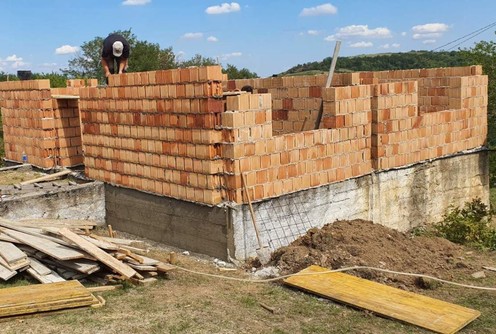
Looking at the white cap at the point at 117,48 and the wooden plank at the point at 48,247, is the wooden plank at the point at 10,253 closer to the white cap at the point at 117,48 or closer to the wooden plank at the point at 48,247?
the wooden plank at the point at 48,247

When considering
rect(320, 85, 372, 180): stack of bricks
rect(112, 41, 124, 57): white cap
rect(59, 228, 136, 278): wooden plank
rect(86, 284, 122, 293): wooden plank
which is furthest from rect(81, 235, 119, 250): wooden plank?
rect(112, 41, 124, 57): white cap

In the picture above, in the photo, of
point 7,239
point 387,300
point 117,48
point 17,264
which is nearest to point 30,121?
point 117,48

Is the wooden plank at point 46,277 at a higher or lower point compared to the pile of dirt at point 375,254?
higher

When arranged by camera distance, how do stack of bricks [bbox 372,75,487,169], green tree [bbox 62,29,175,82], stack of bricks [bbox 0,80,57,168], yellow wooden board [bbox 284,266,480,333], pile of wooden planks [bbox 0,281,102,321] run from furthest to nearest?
green tree [bbox 62,29,175,82], stack of bricks [bbox 0,80,57,168], stack of bricks [bbox 372,75,487,169], pile of wooden planks [bbox 0,281,102,321], yellow wooden board [bbox 284,266,480,333]

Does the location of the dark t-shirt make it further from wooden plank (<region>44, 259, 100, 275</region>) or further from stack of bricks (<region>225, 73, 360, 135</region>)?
wooden plank (<region>44, 259, 100, 275</region>)

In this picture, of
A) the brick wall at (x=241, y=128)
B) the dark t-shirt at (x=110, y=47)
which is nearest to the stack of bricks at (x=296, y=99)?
the brick wall at (x=241, y=128)

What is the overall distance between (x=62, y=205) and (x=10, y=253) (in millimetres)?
2974

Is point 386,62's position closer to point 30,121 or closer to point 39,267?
point 30,121

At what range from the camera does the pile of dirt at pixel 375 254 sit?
7.08 m

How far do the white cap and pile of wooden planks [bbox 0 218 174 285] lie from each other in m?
5.32

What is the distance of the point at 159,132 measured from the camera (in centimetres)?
859

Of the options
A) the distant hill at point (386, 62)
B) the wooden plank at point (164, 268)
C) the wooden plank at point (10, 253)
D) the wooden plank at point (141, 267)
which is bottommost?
the wooden plank at point (164, 268)

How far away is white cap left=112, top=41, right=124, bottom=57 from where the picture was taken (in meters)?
11.5

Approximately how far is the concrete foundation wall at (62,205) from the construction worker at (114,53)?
2.80 meters
